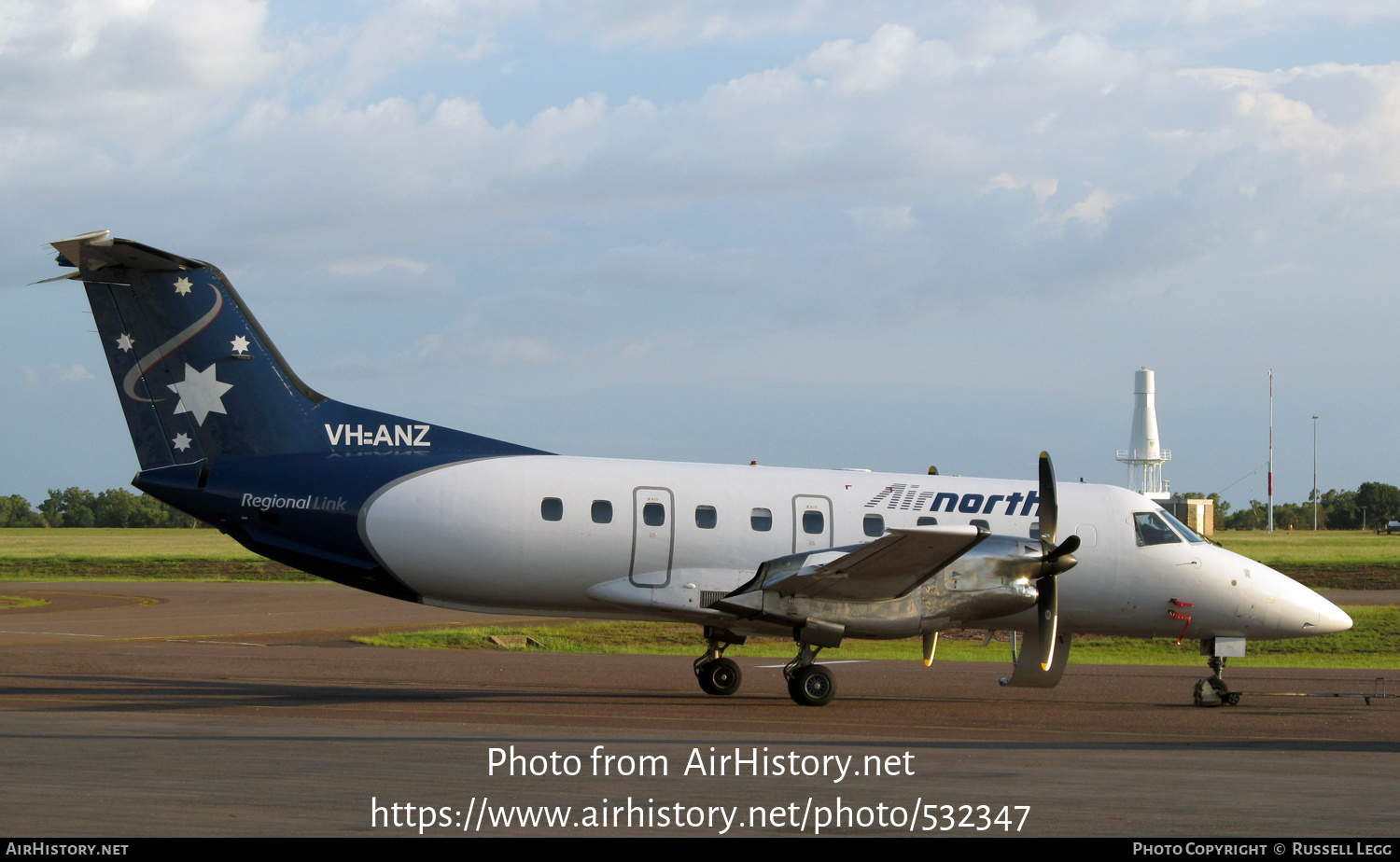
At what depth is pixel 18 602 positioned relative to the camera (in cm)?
3859

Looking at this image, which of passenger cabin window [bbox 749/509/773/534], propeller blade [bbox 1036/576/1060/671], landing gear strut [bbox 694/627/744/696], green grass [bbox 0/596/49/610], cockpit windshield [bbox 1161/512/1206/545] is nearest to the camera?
propeller blade [bbox 1036/576/1060/671]

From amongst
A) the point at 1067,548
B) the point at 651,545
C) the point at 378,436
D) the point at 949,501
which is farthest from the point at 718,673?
the point at 378,436

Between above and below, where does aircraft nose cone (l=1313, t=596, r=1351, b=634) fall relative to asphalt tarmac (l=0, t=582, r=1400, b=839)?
above

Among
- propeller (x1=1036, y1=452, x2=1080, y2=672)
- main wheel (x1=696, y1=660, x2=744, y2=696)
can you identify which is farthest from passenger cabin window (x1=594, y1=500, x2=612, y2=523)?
propeller (x1=1036, y1=452, x2=1080, y2=672)

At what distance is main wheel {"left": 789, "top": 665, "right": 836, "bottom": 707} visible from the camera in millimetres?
17203

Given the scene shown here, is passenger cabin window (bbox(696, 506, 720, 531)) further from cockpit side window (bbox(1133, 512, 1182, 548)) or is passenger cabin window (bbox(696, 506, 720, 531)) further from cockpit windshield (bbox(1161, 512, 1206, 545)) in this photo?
cockpit windshield (bbox(1161, 512, 1206, 545))

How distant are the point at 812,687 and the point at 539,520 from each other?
14.4ft

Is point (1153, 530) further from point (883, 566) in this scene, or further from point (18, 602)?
point (18, 602)

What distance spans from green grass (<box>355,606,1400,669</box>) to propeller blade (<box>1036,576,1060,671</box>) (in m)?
10.6

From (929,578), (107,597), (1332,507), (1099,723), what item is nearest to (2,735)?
(929,578)

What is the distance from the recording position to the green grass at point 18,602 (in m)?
36.8

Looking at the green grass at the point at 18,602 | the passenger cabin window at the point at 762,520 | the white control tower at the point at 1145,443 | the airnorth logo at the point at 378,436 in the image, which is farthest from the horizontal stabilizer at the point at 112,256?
the white control tower at the point at 1145,443

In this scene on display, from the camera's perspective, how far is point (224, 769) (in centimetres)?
1053
